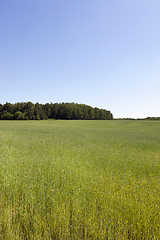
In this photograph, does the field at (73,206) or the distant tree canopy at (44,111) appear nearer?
the field at (73,206)

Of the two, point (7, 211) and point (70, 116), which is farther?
point (70, 116)

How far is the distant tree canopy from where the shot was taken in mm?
99750

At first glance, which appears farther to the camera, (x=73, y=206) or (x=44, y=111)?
(x=44, y=111)

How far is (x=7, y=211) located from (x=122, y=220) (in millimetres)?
3144

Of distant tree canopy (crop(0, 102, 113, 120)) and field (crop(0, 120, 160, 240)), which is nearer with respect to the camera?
field (crop(0, 120, 160, 240))

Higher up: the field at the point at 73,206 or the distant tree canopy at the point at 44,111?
the distant tree canopy at the point at 44,111

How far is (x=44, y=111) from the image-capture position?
11369 cm

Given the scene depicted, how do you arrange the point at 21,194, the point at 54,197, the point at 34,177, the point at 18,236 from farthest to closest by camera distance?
the point at 34,177 < the point at 21,194 < the point at 54,197 < the point at 18,236

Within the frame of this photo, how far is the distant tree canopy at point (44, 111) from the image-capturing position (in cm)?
9975

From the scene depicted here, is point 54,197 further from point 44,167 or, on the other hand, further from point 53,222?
point 44,167

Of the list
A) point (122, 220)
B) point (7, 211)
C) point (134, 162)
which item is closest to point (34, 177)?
point (7, 211)

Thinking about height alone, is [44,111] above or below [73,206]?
above

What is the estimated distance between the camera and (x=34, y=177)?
543 centimetres

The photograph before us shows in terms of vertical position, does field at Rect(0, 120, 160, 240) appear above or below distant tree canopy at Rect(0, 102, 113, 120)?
below
